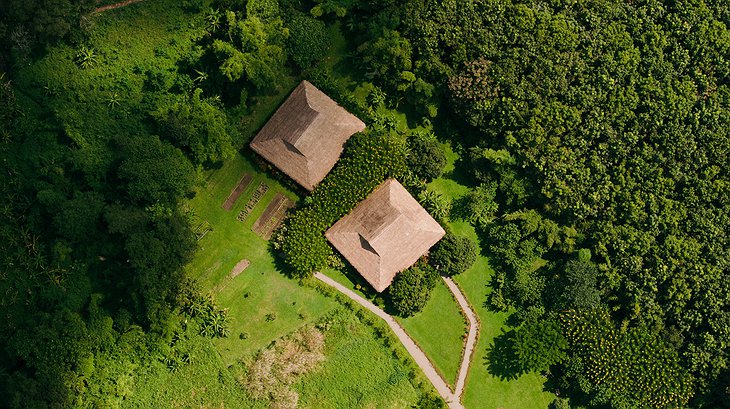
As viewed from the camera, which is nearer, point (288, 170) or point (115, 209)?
point (115, 209)

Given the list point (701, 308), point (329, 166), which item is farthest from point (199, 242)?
point (701, 308)

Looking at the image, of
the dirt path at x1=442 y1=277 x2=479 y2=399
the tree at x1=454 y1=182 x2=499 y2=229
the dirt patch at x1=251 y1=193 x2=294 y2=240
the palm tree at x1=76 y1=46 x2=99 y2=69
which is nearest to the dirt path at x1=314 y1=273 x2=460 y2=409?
the dirt path at x1=442 y1=277 x2=479 y2=399

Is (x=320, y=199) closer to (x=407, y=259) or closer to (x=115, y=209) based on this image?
(x=407, y=259)

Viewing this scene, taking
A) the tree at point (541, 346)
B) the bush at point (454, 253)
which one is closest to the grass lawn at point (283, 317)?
the bush at point (454, 253)

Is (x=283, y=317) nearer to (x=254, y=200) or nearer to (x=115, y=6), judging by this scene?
(x=254, y=200)

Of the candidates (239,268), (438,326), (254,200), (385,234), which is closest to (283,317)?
(239,268)
